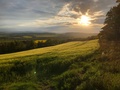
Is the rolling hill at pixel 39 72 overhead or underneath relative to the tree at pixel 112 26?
underneath

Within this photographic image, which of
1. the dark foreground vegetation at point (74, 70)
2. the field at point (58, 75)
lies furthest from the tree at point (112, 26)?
the field at point (58, 75)

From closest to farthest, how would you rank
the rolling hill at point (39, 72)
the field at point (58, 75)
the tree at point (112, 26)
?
the field at point (58, 75) < the rolling hill at point (39, 72) < the tree at point (112, 26)

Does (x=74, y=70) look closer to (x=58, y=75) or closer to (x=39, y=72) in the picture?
(x=58, y=75)

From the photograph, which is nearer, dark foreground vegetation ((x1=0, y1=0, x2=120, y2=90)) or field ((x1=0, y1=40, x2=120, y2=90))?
field ((x1=0, y1=40, x2=120, y2=90))

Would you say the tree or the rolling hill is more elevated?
the tree

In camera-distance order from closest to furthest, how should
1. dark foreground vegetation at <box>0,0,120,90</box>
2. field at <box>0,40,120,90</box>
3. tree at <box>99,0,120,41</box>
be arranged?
field at <box>0,40,120,90</box>
dark foreground vegetation at <box>0,0,120,90</box>
tree at <box>99,0,120,41</box>

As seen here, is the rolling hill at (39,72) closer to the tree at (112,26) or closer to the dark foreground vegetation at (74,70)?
the dark foreground vegetation at (74,70)

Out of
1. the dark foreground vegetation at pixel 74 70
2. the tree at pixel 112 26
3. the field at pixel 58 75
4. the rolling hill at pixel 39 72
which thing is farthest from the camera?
the tree at pixel 112 26

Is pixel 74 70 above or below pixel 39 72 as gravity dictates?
above

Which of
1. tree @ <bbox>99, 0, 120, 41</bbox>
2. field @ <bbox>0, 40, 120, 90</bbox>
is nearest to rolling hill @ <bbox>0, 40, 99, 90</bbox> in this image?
field @ <bbox>0, 40, 120, 90</bbox>

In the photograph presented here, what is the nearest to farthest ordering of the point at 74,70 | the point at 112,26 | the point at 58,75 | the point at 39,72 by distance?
the point at 74,70
the point at 58,75
the point at 39,72
the point at 112,26

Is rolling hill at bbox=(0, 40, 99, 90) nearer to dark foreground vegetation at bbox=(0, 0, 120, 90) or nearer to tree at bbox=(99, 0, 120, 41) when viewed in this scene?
dark foreground vegetation at bbox=(0, 0, 120, 90)

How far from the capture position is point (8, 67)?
107 feet

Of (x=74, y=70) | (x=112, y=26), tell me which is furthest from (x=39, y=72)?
(x=112, y=26)
